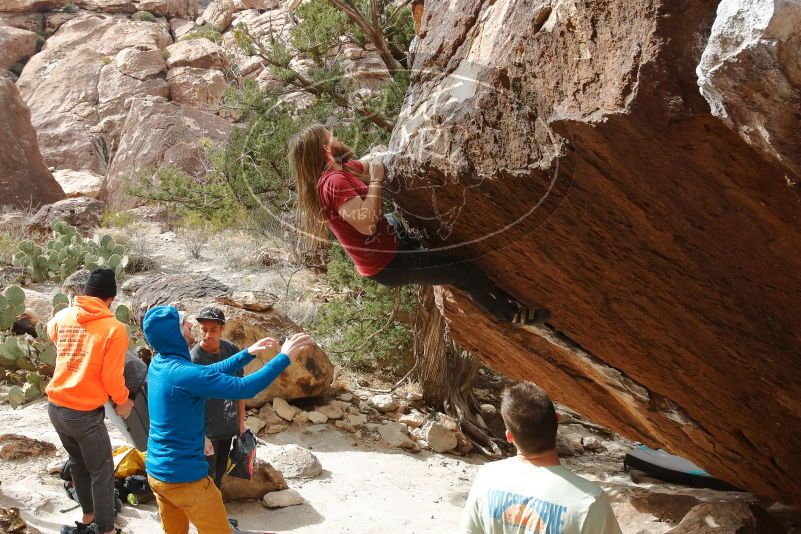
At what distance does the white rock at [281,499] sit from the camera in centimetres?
573

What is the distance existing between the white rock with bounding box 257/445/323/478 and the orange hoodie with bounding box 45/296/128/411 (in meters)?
2.36

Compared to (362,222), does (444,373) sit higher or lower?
lower

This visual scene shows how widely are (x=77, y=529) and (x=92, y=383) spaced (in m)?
0.98

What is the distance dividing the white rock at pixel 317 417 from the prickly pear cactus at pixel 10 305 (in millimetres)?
3246

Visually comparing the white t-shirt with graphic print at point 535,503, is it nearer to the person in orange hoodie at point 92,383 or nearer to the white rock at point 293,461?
the person in orange hoodie at point 92,383

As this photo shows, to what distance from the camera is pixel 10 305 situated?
25.7ft

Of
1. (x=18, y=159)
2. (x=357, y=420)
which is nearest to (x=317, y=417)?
(x=357, y=420)

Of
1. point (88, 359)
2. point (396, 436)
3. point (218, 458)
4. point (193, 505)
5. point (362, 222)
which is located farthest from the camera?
point (396, 436)

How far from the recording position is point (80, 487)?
4.46 m

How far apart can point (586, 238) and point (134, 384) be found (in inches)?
121

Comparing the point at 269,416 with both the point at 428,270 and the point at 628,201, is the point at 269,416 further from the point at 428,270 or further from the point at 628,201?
the point at 628,201

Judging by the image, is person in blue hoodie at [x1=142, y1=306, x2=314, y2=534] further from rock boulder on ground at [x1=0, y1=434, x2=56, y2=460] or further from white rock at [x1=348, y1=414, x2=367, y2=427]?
white rock at [x1=348, y1=414, x2=367, y2=427]

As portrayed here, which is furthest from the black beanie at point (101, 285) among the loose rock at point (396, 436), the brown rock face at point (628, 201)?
the loose rock at point (396, 436)

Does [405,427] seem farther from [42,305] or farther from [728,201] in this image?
[728,201]
